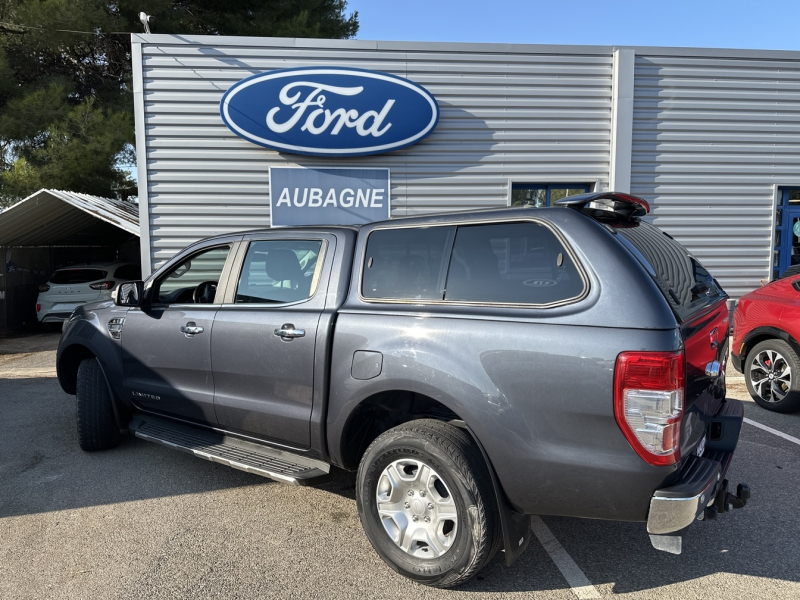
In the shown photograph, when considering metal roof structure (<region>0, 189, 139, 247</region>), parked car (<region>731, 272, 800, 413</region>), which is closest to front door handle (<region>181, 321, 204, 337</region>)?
parked car (<region>731, 272, 800, 413</region>)

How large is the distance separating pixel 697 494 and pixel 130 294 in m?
3.83

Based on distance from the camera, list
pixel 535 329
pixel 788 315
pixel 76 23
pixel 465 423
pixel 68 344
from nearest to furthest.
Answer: pixel 535 329 → pixel 465 423 → pixel 68 344 → pixel 788 315 → pixel 76 23

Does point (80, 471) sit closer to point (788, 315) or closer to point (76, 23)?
point (788, 315)

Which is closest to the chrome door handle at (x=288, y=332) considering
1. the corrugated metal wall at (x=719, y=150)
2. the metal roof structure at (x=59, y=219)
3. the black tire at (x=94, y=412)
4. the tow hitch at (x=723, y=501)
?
the black tire at (x=94, y=412)

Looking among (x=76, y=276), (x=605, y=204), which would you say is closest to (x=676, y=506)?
(x=605, y=204)

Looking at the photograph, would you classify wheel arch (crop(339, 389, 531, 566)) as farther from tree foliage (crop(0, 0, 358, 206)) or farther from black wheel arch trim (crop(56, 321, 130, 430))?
tree foliage (crop(0, 0, 358, 206))

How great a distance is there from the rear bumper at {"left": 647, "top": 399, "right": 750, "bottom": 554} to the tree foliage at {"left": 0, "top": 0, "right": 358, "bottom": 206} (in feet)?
46.2

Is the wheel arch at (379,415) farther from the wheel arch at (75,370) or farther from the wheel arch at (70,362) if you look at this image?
the wheel arch at (70,362)

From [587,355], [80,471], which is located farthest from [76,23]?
[587,355]

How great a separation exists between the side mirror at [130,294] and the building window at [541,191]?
7.03 metres

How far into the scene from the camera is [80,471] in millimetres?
4281

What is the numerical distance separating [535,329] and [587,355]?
250mm

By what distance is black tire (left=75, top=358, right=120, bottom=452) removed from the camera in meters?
4.49

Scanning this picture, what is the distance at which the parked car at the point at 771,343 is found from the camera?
17.4 feet
